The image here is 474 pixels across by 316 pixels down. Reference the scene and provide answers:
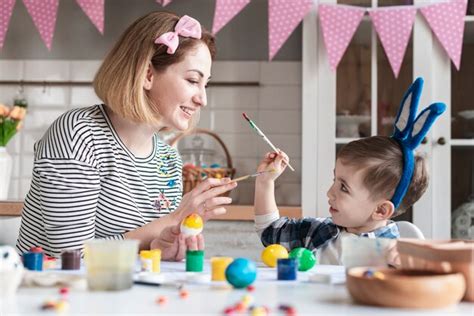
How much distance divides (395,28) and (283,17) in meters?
0.50

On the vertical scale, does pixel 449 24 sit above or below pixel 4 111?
above

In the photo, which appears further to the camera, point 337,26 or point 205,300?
point 337,26

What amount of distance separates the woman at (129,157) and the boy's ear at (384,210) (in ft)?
1.33

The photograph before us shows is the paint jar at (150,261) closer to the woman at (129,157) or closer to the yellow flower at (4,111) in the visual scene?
the woman at (129,157)

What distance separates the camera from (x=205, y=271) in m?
1.31

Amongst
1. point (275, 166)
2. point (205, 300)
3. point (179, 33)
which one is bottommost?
point (205, 300)

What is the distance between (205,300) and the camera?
3.19ft

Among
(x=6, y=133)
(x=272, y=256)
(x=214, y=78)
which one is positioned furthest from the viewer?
(x=214, y=78)

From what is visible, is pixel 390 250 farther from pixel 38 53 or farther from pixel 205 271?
pixel 38 53

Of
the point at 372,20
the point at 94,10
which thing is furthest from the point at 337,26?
the point at 94,10

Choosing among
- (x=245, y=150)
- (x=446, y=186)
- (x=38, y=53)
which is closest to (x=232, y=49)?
(x=245, y=150)

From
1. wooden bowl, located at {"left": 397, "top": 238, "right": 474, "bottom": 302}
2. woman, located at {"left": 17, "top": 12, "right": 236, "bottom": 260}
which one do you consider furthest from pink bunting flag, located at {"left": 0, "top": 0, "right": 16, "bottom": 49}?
wooden bowl, located at {"left": 397, "top": 238, "right": 474, "bottom": 302}

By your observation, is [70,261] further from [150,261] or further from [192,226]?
[192,226]

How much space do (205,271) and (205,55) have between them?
839 millimetres
